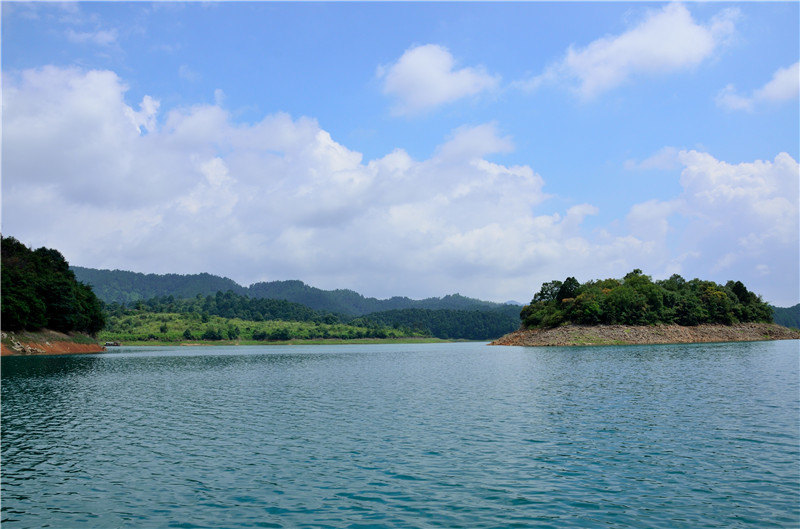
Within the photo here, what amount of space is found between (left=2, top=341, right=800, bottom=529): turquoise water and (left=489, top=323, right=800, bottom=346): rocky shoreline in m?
110

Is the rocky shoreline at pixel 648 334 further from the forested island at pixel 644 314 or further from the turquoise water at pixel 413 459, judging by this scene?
the turquoise water at pixel 413 459

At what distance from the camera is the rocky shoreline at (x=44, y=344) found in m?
114

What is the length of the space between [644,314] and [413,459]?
161000 mm

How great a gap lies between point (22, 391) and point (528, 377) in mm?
55740

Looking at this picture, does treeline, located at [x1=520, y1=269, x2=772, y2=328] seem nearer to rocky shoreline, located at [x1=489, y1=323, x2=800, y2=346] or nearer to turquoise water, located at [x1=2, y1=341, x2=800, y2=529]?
rocky shoreline, located at [x1=489, y1=323, x2=800, y2=346]

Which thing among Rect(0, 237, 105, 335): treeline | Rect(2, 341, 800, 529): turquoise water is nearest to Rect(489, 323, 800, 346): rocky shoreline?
Rect(2, 341, 800, 529): turquoise water

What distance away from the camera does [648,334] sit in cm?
15975

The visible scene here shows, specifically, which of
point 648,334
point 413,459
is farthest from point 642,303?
point 413,459

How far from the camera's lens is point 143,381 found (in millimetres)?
64562

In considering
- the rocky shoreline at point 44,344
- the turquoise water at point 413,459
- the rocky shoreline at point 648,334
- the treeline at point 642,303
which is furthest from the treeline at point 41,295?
the treeline at point 642,303

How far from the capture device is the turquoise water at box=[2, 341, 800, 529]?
58.7 ft

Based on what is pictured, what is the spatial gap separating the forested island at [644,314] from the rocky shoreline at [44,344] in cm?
13834

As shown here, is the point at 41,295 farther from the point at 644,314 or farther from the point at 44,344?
the point at 644,314

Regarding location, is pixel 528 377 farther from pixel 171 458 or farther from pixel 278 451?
pixel 171 458
